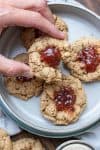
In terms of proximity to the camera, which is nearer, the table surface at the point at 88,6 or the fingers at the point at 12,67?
the fingers at the point at 12,67

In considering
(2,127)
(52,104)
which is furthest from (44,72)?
(2,127)

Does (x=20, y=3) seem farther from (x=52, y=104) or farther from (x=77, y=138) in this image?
(x=77, y=138)

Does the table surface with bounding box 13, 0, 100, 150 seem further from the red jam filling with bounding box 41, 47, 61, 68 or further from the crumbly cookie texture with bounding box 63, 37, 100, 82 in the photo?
the red jam filling with bounding box 41, 47, 61, 68

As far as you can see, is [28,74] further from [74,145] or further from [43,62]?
[74,145]

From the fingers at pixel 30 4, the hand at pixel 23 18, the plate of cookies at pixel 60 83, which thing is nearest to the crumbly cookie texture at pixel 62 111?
the plate of cookies at pixel 60 83

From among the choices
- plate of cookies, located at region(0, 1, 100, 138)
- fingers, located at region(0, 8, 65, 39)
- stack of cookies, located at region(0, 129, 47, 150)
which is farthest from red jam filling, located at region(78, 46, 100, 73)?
stack of cookies, located at region(0, 129, 47, 150)

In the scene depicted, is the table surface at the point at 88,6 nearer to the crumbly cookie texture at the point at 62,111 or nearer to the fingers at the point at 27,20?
the crumbly cookie texture at the point at 62,111
